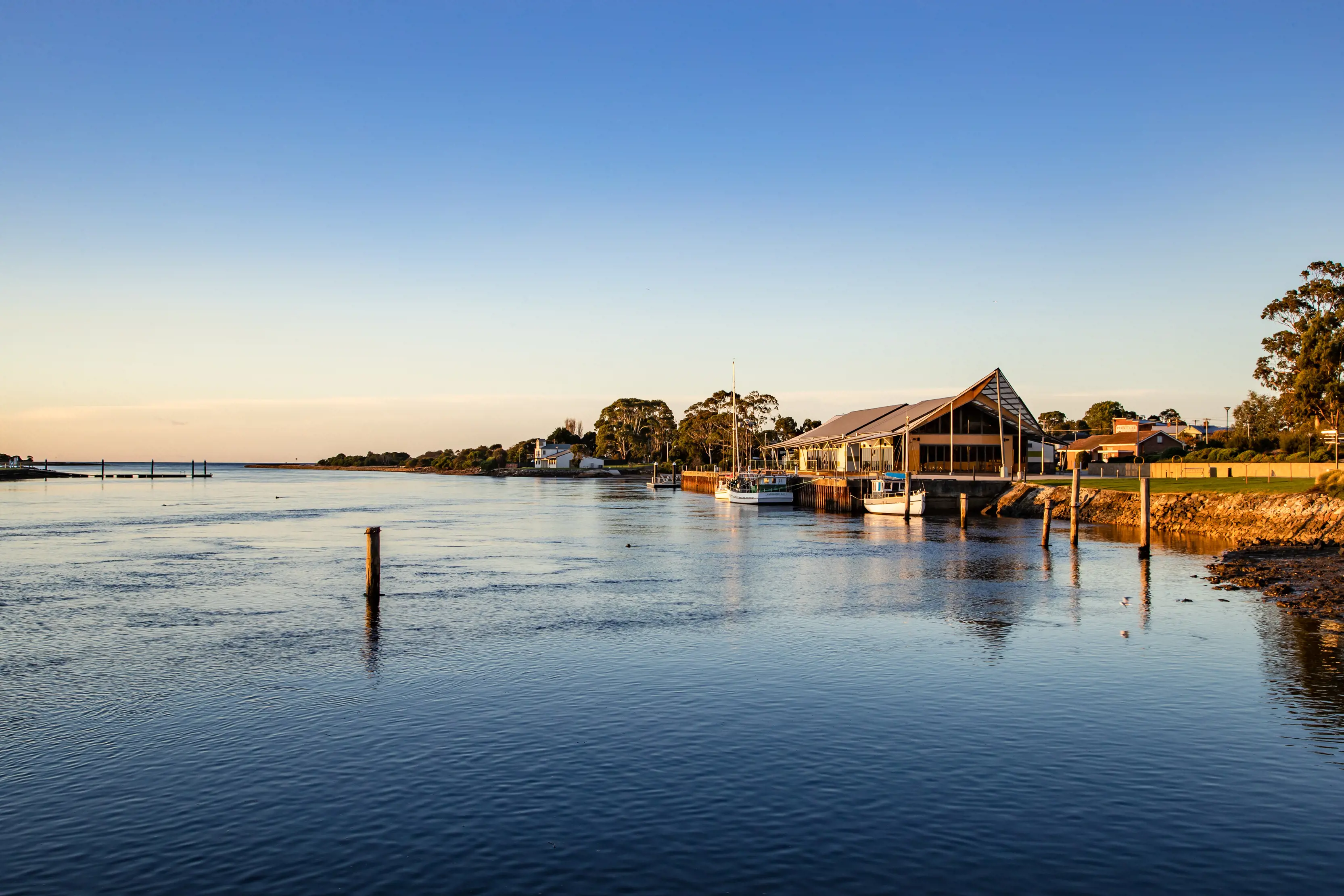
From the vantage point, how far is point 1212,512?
50.1 m

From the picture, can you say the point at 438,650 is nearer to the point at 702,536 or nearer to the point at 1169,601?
the point at 1169,601

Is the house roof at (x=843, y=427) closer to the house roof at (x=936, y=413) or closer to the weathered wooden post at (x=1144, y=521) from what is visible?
the house roof at (x=936, y=413)

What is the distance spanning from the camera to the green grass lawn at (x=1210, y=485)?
5012cm

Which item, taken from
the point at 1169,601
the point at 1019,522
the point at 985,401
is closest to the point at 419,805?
the point at 1169,601

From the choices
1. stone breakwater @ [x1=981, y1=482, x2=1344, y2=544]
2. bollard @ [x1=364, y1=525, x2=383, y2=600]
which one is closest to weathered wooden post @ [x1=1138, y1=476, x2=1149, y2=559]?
stone breakwater @ [x1=981, y1=482, x2=1344, y2=544]

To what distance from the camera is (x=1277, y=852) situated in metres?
10.7

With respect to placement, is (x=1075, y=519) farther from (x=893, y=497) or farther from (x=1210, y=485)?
(x=893, y=497)

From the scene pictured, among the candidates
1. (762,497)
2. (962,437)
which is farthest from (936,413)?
(762,497)

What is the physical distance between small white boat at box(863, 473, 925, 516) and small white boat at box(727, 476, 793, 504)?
51.5 ft

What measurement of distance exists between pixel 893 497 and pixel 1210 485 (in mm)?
22153

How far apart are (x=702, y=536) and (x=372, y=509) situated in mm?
42574

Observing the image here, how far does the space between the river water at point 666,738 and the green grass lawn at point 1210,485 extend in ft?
71.3

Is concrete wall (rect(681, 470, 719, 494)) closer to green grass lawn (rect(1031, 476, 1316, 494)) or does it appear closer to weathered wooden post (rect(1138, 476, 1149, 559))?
green grass lawn (rect(1031, 476, 1316, 494))

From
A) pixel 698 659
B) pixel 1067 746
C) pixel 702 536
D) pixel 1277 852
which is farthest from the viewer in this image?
pixel 702 536
